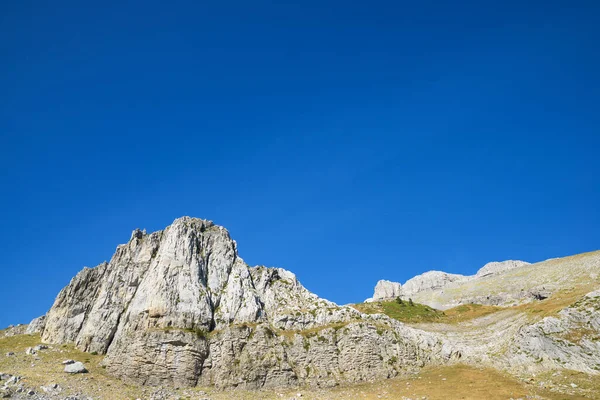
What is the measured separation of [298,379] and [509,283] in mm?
100672

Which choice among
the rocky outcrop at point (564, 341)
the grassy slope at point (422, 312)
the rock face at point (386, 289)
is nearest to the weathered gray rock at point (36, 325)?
the grassy slope at point (422, 312)

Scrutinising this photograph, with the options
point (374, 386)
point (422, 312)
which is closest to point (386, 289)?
point (422, 312)

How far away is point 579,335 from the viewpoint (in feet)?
166

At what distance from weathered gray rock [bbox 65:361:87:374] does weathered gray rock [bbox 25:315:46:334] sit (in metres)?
22.5

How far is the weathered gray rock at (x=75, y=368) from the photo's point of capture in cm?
5019

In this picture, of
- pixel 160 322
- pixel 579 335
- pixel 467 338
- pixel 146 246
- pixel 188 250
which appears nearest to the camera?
pixel 579 335

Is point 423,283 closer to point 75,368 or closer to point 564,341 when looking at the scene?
point 564,341

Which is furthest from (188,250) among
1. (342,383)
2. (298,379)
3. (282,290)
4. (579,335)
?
(579,335)

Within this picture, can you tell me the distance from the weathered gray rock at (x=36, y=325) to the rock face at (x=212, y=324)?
650 cm

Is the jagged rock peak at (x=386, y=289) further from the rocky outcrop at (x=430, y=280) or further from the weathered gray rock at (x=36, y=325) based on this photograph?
the weathered gray rock at (x=36, y=325)

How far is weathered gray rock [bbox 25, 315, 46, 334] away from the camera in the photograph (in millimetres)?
69562

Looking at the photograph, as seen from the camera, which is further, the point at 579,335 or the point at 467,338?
the point at 467,338

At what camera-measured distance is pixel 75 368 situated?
166 feet

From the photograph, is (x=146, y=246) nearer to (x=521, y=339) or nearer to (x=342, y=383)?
(x=342, y=383)
